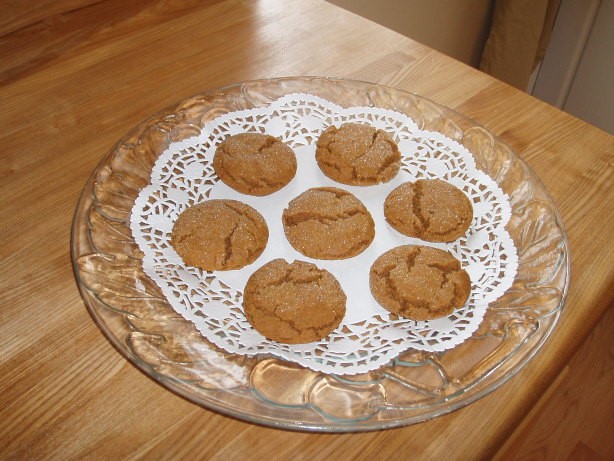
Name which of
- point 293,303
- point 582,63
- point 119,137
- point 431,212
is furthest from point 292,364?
point 582,63

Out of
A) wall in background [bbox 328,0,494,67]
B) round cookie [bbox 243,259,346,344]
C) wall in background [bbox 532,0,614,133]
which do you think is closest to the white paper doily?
round cookie [bbox 243,259,346,344]

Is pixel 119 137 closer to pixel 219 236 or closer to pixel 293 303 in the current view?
pixel 219 236

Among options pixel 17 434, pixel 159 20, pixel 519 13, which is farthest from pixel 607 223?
pixel 519 13

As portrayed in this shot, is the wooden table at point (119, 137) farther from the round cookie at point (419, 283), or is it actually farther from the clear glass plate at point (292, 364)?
the round cookie at point (419, 283)

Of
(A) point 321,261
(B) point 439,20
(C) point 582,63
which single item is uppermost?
(A) point 321,261

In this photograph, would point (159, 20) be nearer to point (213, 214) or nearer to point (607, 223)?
point (213, 214)

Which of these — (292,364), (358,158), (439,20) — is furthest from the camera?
(439,20)

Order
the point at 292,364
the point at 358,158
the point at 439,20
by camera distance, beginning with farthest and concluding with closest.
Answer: the point at 439,20 → the point at 358,158 → the point at 292,364
